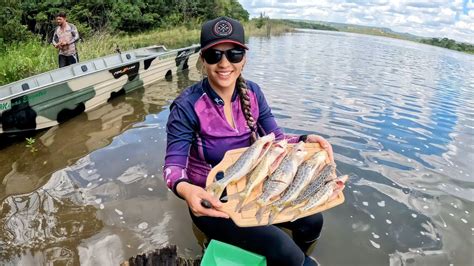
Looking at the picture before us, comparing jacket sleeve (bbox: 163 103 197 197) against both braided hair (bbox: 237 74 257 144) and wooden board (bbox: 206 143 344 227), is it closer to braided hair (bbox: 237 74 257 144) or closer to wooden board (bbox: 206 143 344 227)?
wooden board (bbox: 206 143 344 227)

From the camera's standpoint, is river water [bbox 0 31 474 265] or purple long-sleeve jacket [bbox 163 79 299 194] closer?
purple long-sleeve jacket [bbox 163 79 299 194]

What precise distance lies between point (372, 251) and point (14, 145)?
6.28 meters

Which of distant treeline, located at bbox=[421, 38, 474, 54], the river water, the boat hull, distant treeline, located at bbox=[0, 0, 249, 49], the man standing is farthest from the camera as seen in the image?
distant treeline, located at bbox=[421, 38, 474, 54]

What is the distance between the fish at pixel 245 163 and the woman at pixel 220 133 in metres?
0.26

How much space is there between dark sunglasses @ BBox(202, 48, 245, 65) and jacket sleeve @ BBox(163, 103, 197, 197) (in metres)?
0.48

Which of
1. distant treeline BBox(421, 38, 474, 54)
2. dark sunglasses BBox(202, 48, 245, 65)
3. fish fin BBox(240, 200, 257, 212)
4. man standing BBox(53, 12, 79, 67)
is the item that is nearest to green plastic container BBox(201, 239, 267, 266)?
fish fin BBox(240, 200, 257, 212)

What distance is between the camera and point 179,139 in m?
2.93

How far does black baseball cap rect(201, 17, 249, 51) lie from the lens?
2768 millimetres

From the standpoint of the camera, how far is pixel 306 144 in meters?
3.23

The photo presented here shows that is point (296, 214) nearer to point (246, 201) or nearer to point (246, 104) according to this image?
point (246, 201)

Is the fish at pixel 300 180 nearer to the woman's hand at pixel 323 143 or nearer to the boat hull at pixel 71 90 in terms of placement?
the woman's hand at pixel 323 143

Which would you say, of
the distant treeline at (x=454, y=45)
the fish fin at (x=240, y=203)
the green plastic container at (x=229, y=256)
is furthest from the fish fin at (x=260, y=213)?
the distant treeline at (x=454, y=45)

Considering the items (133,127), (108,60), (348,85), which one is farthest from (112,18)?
(133,127)

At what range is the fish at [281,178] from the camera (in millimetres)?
2539
